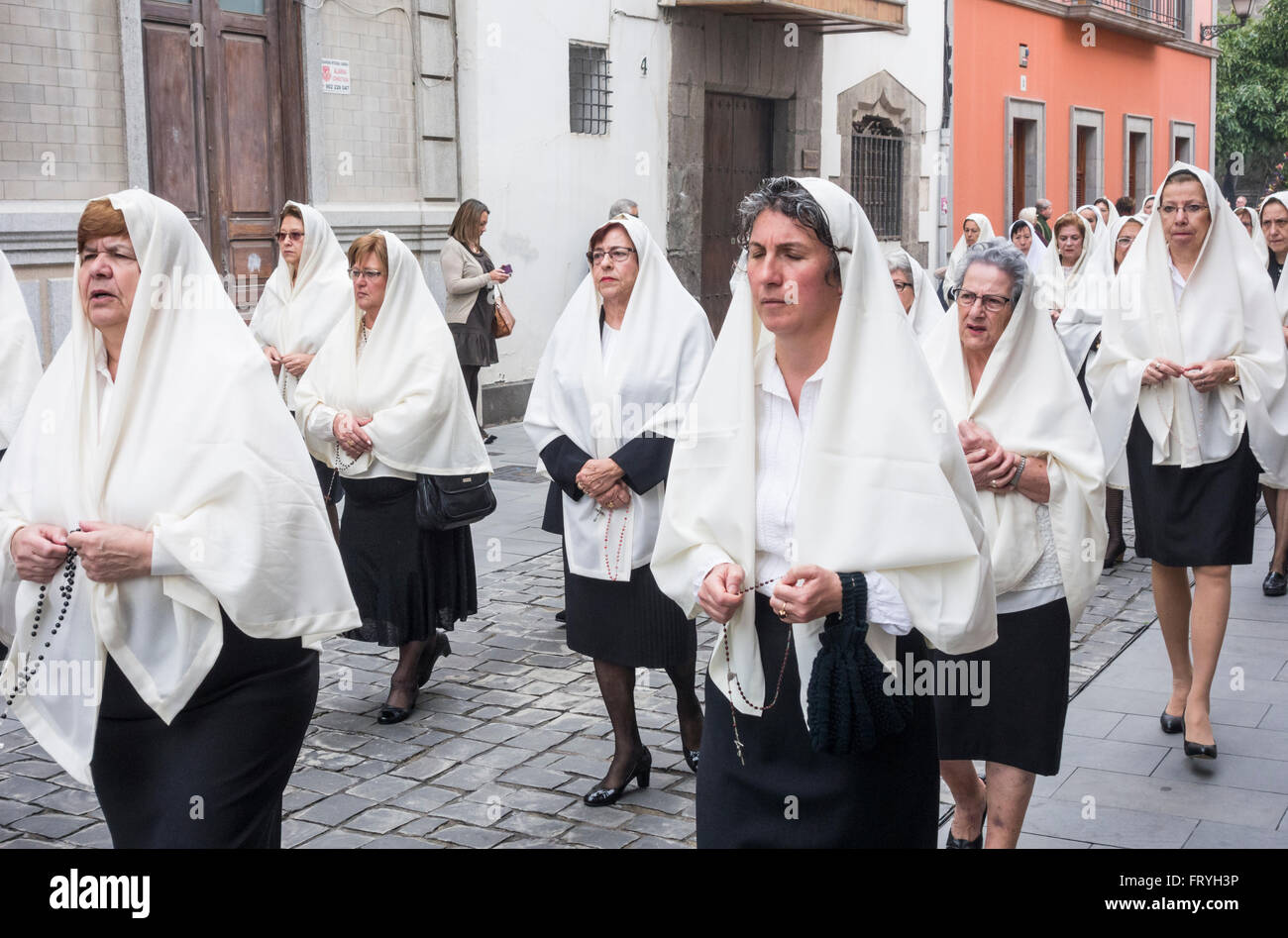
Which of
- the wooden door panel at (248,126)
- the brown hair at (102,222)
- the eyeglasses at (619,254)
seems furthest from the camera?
the wooden door panel at (248,126)

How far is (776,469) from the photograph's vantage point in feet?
10.3

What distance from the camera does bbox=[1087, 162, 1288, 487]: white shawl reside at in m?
5.72

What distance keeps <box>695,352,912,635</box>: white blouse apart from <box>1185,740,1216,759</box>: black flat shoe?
3065 mm

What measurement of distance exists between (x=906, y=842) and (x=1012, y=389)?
1503 mm

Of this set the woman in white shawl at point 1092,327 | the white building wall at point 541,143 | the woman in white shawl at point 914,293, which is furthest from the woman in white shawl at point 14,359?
the white building wall at point 541,143

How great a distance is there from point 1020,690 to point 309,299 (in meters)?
4.59

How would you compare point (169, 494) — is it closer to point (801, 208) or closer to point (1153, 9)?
point (801, 208)

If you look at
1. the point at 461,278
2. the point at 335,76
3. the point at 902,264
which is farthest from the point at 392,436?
the point at 335,76

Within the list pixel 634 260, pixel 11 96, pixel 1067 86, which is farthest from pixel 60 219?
pixel 1067 86

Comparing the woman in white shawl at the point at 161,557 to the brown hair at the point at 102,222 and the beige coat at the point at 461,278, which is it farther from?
the beige coat at the point at 461,278

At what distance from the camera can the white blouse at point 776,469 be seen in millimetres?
3084

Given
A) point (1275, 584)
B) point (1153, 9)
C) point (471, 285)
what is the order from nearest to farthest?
point (1275, 584), point (471, 285), point (1153, 9)

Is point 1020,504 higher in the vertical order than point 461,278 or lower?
lower
